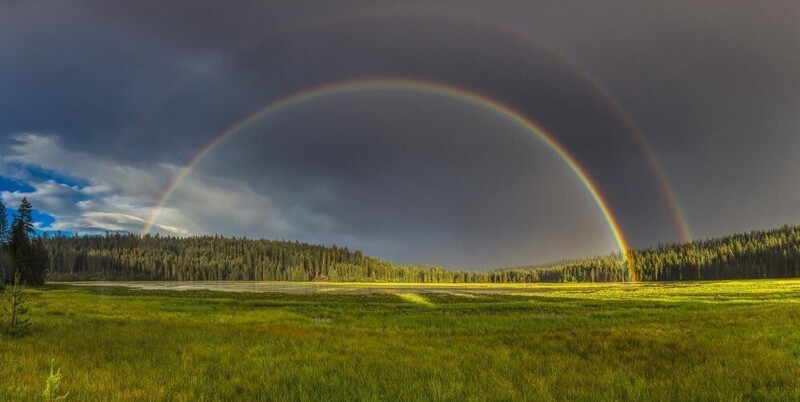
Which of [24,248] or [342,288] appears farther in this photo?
[342,288]

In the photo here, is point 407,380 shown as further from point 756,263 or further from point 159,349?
point 756,263

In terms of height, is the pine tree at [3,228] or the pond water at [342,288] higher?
the pine tree at [3,228]

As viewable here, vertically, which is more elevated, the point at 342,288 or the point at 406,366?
the point at 406,366

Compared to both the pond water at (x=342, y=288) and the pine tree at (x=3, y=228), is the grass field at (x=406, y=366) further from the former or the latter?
the pine tree at (x=3, y=228)

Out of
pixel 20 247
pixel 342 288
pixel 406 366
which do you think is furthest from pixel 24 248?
pixel 406 366

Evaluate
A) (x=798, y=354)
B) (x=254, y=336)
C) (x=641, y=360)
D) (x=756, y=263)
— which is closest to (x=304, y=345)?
(x=254, y=336)

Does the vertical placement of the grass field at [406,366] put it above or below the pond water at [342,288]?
above

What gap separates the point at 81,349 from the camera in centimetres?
1516

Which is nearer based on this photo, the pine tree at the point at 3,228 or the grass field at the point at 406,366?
the grass field at the point at 406,366

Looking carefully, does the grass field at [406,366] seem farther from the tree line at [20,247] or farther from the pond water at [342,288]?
the tree line at [20,247]

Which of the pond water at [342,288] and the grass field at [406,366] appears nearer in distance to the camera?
the grass field at [406,366]

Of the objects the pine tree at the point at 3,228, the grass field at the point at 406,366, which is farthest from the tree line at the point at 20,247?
the grass field at the point at 406,366

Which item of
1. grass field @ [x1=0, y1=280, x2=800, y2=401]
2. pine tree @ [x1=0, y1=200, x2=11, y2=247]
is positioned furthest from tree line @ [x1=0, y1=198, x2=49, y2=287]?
grass field @ [x1=0, y1=280, x2=800, y2=401]

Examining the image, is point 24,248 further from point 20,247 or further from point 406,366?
point 406,366
